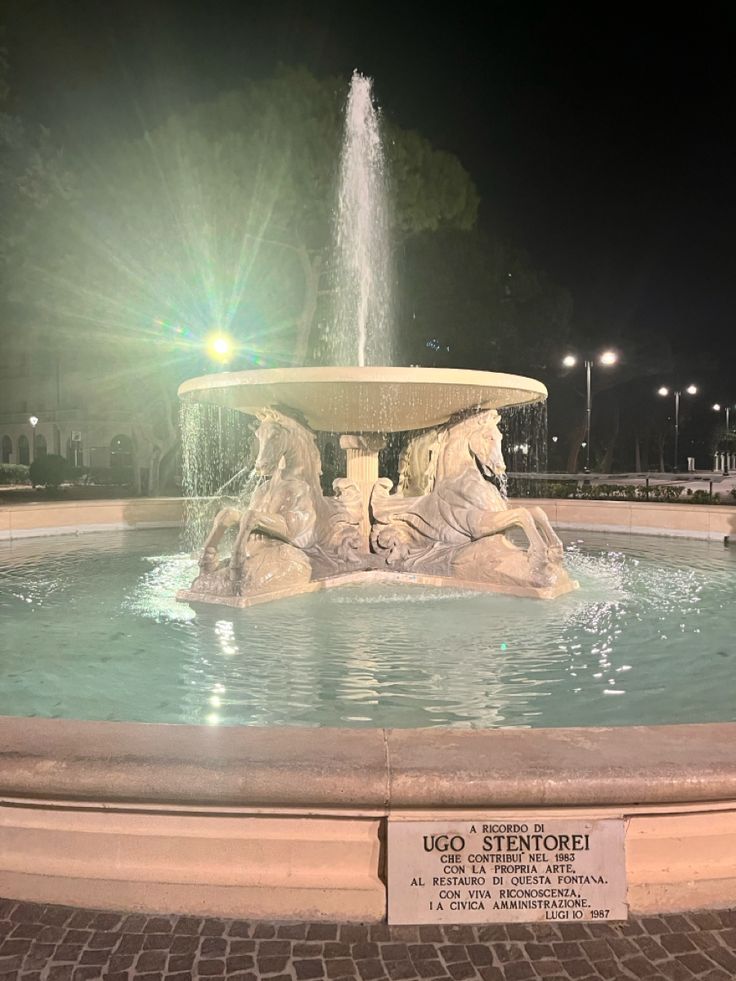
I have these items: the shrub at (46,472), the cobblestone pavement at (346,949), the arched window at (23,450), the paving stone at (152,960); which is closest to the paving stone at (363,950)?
the cobblestone pavement at (346,949)

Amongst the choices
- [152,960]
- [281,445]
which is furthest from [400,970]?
[281,445]

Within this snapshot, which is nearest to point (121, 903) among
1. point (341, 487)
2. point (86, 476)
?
point (341, 487)

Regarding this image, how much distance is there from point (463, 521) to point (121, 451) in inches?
1781

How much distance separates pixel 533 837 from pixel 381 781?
529 mm

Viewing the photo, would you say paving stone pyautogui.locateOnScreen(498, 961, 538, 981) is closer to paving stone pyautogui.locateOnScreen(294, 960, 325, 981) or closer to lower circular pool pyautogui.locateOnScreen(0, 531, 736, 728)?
paving stone pyautogui.locateOnScreen(294, 960, 325, 981)

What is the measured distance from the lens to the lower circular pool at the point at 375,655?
15.1 ft

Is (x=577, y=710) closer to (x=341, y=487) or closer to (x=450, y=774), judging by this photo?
(x=450, y=774)

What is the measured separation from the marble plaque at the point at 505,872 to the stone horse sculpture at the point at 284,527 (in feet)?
18.0

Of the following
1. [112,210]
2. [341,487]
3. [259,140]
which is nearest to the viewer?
[341,487]

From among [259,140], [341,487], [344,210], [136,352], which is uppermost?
[259,140]

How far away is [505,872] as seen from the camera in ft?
8.09

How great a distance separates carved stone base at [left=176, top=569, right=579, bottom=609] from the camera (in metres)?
7.81

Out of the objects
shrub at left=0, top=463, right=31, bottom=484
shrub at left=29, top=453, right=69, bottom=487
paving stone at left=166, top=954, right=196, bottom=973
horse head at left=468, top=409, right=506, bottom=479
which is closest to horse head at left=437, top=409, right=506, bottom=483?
horse head at left=468, top=409, right=506, bottom=479

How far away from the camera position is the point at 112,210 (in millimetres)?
22453
